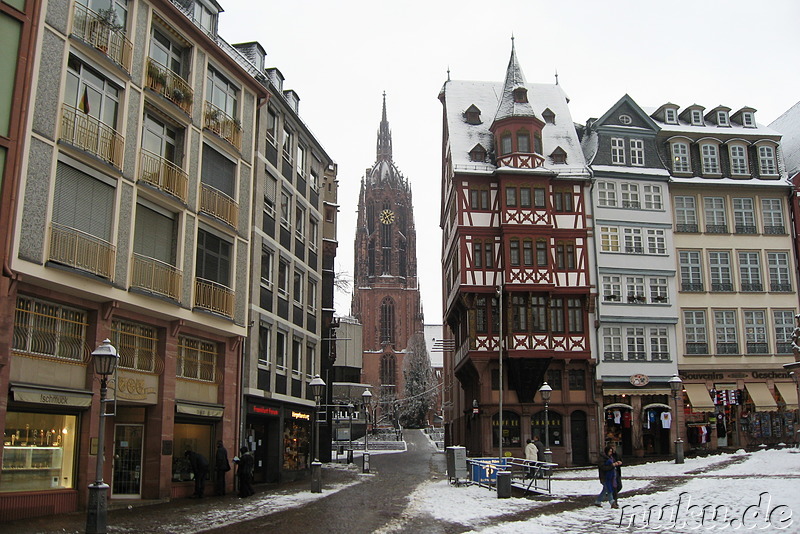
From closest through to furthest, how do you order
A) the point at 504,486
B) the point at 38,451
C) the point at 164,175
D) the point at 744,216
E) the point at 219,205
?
the point at 38,451, the point at 504,486, the point at 164,175, the point at 219,205, the point at 744,216

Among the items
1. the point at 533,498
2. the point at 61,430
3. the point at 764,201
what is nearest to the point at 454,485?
the point at 533,498

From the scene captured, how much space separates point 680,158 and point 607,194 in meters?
5.12

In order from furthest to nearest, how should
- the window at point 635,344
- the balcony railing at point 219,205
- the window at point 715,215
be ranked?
the window at point 715,215 < the window at point 635,344 < the balcony railing at point 219,205

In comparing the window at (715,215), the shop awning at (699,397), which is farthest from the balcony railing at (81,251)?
the window at (715,215)

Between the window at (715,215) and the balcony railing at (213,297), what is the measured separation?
94.0ft

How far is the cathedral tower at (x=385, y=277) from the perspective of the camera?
132875 mm

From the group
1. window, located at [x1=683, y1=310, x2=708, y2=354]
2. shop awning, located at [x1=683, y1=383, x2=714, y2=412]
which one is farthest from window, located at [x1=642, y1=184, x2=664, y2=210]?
shop awning, located at [x1=683, y1=383, x2=714, y2=412]

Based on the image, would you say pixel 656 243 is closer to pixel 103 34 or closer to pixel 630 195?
pixel 630 195

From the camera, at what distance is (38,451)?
60.8ft

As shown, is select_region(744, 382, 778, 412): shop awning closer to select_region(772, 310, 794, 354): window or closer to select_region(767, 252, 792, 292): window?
select_region(772, 310, 794, 354): window

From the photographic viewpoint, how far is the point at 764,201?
44844mm

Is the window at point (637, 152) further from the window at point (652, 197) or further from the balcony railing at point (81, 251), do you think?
the balcony railing at point (81, 251)

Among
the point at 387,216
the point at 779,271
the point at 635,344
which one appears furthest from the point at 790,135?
the point at 387,216

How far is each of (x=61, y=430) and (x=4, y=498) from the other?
2.44 m
